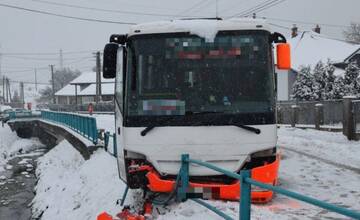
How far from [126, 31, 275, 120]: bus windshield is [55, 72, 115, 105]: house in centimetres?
6272

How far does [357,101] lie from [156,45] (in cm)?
1130

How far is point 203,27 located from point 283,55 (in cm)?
125

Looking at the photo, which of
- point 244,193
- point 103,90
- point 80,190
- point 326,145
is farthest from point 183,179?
point 103,90

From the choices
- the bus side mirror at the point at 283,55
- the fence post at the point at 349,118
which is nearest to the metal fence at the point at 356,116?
the fence post at the point at 349,118

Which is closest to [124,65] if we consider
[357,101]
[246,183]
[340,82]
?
[246,183]

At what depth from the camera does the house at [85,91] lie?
7088cm

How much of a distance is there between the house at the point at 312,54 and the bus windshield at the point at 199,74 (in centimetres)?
3356

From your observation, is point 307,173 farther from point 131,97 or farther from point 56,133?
point 56,133

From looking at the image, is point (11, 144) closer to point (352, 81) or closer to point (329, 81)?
point (329, 81)

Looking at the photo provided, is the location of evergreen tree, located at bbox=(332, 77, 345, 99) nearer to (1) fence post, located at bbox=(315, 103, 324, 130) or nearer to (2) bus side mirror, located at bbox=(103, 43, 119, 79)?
(1) fence post, located at bbox=(315, 103, 324, 130)

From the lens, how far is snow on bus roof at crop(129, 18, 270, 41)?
661cm

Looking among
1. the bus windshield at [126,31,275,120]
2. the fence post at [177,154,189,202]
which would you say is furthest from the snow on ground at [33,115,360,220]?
the bus windshield at [126,31,275,120]

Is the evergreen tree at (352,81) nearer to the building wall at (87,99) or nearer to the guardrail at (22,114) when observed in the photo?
the guardrail at (22,114)

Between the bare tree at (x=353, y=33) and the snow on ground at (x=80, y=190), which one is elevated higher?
the bare tree at (x=353, y=33)
